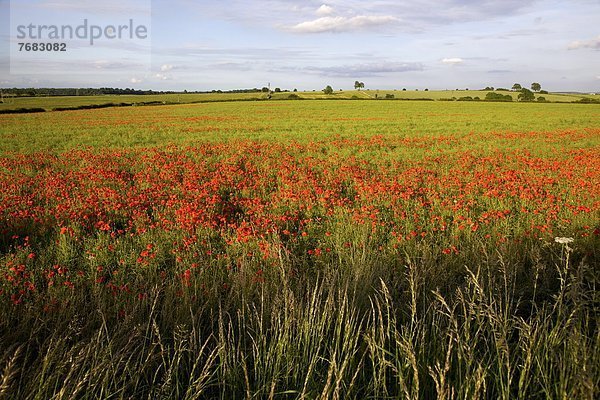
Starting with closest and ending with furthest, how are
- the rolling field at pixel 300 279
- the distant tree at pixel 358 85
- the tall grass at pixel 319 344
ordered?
the tall grass at pixel 319 344, the rolling field at pixel 300 279, the distant tree at pixel 358 85

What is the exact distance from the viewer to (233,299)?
3.79m

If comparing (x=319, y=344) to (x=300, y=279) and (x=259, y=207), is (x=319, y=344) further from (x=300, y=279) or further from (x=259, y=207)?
(x=259, y=207)

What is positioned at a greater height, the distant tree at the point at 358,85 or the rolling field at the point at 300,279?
the distant tree at the point at 358,85

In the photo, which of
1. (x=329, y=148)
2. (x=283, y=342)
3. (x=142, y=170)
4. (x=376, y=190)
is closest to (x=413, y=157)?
(x=329, y=148)

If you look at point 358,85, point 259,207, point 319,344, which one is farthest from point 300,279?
point 358,85

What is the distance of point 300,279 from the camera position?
4438 millimetres

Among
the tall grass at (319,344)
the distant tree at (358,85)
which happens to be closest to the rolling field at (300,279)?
the tall grass at (319,344)

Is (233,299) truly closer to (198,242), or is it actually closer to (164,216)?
(198,242)

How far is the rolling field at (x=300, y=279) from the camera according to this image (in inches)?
94.9

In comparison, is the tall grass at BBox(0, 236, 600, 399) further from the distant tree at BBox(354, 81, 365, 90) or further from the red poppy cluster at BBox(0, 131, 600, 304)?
the distant tree at BBox(354, 81, 365, 90)

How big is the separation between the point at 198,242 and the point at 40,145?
54.4 feet

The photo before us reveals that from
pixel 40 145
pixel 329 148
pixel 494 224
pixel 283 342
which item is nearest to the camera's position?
pixel 283 342

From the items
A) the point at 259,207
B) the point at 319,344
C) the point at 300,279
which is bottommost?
the point at 300,279

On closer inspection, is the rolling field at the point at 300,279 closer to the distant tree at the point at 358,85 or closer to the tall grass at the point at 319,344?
the tall grass at the point at 319,344
